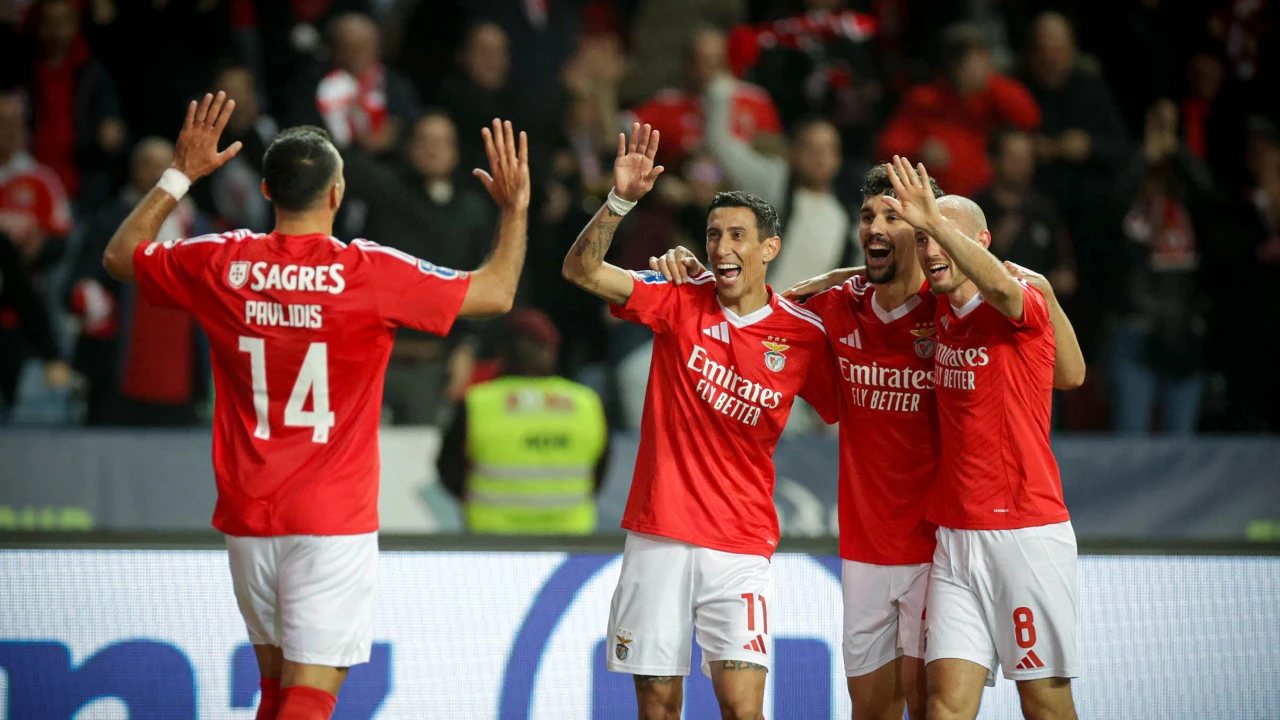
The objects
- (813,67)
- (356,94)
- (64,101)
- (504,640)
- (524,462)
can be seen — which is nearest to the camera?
(504,640)

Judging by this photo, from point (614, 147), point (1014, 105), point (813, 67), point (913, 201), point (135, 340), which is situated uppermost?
point (813, 67)

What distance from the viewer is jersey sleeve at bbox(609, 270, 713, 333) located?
16.4 ft

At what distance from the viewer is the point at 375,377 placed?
4523 millimetres

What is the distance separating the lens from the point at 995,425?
15.6 feet

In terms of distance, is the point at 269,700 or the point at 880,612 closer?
the point at 269,700

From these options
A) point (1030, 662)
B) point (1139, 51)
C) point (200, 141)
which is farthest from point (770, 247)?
point (1139, 51)

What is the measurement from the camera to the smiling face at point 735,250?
16.4 feet

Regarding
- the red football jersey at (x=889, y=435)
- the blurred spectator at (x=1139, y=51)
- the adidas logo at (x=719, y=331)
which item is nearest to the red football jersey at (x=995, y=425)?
the red football jersey at (x=889, y=435)

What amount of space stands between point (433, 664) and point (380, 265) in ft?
6.50

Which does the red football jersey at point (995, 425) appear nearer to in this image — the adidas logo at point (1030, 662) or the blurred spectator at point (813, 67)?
the adidas logo at point (1030, 662)

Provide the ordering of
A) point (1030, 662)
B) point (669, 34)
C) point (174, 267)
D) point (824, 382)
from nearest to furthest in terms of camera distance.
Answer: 1. point (174, 267)
2. point (1030, 662)
3. point (824, 382)
4. point (669, 34)

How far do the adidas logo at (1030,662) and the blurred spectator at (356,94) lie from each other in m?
6.21

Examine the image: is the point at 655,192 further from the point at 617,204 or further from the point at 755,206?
the point at 617,204

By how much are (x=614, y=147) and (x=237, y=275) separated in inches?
232
